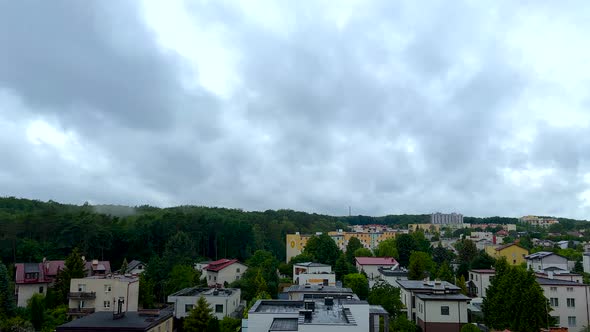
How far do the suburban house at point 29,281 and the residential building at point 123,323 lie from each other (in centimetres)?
2018

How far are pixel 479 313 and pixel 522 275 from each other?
880cm

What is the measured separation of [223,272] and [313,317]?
33.2 metres

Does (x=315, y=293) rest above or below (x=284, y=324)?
below

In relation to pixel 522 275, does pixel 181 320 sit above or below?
below

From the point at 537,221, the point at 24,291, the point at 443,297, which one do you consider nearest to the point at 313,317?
the point at 443,297

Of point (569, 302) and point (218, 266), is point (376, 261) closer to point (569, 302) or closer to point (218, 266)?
point (218, 266)

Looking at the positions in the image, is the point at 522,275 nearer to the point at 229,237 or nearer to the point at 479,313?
the point at 479,313

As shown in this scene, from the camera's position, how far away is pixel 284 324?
20.2 metres

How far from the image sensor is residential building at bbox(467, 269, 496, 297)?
44.2 meters

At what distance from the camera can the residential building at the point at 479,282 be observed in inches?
1741

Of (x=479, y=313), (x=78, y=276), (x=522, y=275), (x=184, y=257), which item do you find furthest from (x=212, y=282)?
(x=522, y=275)

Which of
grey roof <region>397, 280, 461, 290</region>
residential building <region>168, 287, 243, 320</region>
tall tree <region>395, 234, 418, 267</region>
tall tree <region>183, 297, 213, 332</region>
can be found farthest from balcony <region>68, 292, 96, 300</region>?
tall tree <region>395, 234, 418, 267</region>

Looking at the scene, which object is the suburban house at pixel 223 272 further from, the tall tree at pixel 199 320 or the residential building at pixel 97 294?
the tall tree at pixel 199 320

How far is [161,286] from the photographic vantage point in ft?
149
